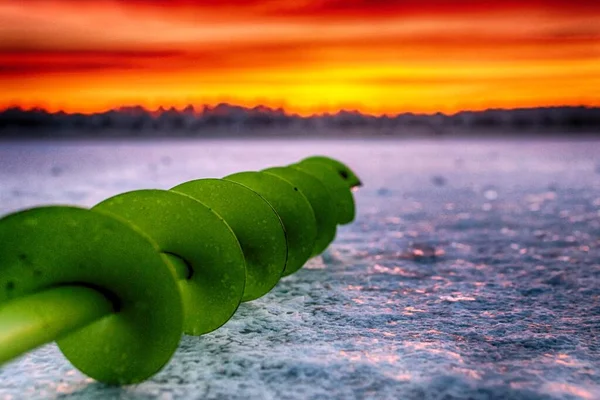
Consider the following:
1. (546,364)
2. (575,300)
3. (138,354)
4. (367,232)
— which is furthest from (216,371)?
(367,232)

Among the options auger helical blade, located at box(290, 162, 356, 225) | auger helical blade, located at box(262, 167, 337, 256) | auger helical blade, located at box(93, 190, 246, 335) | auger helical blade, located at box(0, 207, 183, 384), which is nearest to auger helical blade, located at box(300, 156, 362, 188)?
auger helical blade, located at box(290, 162, 356, 225)

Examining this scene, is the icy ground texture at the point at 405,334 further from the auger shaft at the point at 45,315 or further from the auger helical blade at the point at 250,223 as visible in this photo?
the auger shaft at the point at 45,315

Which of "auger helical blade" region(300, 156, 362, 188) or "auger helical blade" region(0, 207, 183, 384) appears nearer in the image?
"auger helical blade" region(0, 207, 183, 384)

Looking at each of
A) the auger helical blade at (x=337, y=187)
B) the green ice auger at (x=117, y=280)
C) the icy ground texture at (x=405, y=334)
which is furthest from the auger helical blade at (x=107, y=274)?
the auger helical blade at (x=337, y=187)

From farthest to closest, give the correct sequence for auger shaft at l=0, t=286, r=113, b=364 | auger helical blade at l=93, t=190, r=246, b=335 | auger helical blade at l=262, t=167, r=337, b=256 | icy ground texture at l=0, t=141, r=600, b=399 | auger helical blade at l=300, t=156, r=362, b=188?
auger helical blade at l=300, t=156, r=362, b=188
auger helical blade at l=262, t=167, r=337, b=256
auger helical blade at l=93, t=190, r=246, b=335
icy ground texture at l=0, t=141, r=600, b=399
auger shaft at l=0, t=286, r=113, b=364

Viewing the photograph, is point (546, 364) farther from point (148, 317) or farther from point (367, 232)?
point (367, 232)

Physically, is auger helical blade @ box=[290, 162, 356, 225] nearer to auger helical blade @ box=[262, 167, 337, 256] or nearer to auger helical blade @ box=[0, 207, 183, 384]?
auger helical blade @ box=[262, 167, 337, 256]

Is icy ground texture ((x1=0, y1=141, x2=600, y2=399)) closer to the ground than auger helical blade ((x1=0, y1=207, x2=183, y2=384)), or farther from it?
closer to the ground
